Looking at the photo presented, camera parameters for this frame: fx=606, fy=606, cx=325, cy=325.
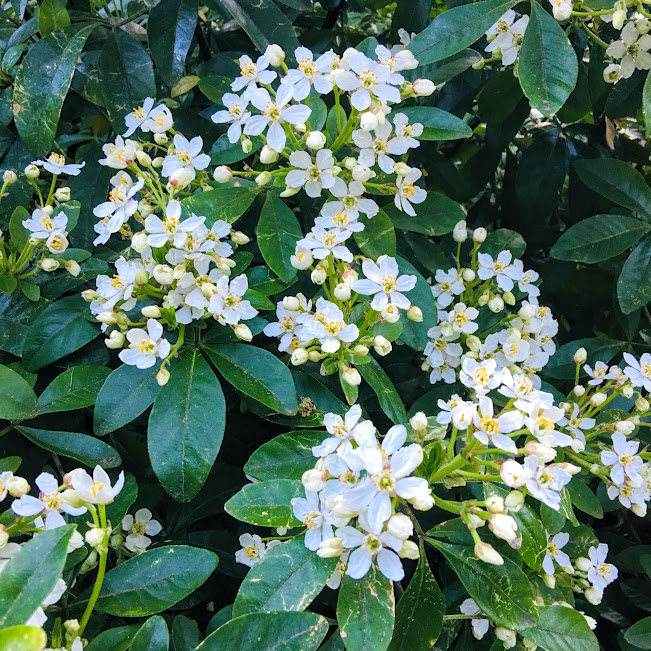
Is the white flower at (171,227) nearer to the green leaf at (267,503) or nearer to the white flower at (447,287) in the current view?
the green leaf at (267,503)

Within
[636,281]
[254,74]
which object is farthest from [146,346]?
[636,281]

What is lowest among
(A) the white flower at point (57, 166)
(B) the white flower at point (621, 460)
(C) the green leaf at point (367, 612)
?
(B) the white flower at point (621, 460)

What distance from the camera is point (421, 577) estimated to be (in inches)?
50.3

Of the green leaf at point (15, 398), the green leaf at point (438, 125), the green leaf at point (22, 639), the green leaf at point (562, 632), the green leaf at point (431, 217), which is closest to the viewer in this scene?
the green leaf at point (22, 639)

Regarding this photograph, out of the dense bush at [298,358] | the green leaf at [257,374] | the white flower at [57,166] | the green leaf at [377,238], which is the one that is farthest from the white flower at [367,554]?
the white flower at [57,166]

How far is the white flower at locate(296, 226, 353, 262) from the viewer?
135cm

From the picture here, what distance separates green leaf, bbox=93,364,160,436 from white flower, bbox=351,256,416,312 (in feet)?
1.77

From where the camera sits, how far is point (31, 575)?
3.06 ft

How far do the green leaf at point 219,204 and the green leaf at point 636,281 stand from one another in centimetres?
115

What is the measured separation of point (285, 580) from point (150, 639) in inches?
10.0

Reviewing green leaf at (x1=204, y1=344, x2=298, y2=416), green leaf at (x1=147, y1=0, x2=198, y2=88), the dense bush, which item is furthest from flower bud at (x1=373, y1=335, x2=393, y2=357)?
green leaf at (x1=147, y1=0, x2=198, y2=88)

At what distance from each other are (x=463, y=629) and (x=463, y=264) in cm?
120

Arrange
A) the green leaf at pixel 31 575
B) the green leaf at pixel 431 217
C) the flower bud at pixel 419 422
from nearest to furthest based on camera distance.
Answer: the green leaf at pixel 31 575, the flower bud at pixel 419 422, the green leaf at pixel 431 217

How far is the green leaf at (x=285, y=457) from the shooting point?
4.36 ft
